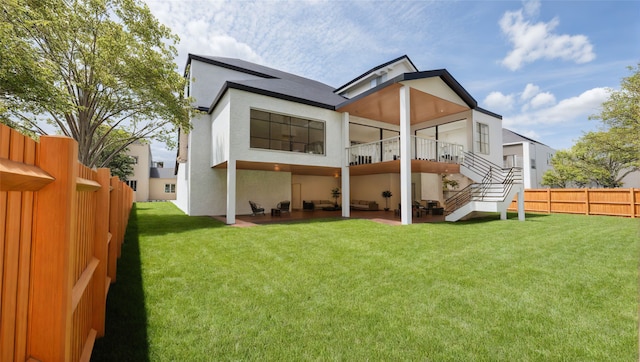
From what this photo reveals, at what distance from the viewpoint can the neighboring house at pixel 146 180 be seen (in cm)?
3669

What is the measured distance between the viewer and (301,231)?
9508 mm

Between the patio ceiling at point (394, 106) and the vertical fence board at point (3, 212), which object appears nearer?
the vertical fence board at point (3, 212)

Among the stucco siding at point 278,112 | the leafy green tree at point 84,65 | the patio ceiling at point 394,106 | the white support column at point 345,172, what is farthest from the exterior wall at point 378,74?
the leafy green tree at point 84,65

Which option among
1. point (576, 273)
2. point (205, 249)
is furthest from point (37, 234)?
point (576, 273)

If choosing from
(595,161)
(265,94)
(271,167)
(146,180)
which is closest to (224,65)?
(265,94)

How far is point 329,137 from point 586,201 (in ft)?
50.5

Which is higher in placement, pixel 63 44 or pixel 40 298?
pixel 63 44

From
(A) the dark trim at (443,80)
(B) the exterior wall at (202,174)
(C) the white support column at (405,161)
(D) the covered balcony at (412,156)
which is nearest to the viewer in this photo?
(C) the white support column at (405,161)

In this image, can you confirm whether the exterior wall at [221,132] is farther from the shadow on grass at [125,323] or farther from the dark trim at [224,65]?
the shadow on grass at [125,323]

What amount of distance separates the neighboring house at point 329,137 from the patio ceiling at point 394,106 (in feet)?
0.18

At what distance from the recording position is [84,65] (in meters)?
12.4

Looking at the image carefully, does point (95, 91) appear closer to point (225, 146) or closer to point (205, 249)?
point (225, 146)

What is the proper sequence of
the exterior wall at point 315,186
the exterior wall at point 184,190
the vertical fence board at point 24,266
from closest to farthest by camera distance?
1. the vertical fence board at point 24,266
2. the exterior wall at point 184,190
3. the exterior wall at point 315,186

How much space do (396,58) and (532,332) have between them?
16892 millimetres
